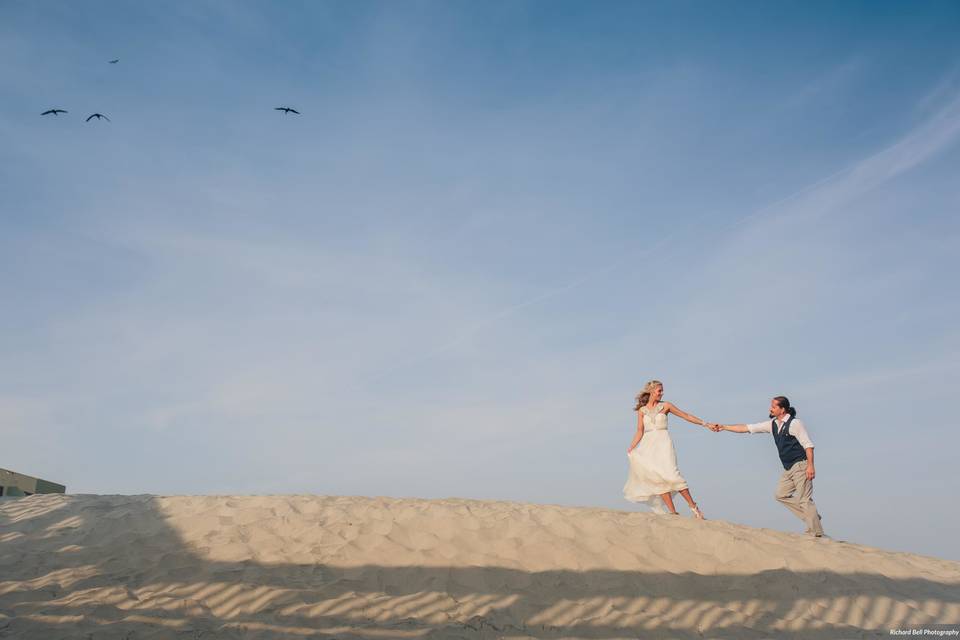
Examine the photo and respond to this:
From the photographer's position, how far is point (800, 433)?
10078 millimetres

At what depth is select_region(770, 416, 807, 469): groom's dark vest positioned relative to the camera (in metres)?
10.2

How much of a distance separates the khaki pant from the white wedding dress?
1397 mm

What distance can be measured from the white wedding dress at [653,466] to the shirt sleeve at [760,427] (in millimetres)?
1203

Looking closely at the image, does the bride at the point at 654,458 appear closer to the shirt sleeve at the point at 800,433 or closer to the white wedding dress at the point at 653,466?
the white wedding dress at the point at 653,466

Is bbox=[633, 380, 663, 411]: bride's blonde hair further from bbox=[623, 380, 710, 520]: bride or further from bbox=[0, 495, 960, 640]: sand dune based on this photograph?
bbox=[0, 495, 960, 640]: sand dune

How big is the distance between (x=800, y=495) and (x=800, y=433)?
862 millimetres

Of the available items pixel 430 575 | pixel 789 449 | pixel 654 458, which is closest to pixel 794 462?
pixel 789 449

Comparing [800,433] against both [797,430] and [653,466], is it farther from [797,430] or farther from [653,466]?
[653,466]

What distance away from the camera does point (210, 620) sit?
6.79 meters

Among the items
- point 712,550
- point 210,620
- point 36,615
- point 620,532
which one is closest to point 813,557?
point 712,550

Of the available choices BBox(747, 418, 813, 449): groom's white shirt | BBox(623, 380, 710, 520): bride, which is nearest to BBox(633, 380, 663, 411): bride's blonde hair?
BBox(623, 380, 710, 520): bride

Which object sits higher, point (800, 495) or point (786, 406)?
point (786, 406)

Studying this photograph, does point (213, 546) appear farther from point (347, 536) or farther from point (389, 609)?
point (389, 609)

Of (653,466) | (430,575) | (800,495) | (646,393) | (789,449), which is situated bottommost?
→ (430,575)
